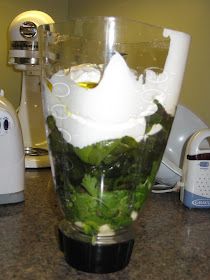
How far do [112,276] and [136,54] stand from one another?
29 cm

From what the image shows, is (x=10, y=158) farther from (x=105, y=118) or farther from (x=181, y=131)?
(x=181, y=131)

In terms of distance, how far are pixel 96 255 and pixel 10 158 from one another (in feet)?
1.05

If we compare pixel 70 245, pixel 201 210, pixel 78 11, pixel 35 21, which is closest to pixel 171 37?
pixel 70 245

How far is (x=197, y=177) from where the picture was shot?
0.80m

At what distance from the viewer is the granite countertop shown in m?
0.51

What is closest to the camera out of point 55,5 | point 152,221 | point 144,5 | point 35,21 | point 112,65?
point 112,65

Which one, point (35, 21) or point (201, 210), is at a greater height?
point (35, 21)

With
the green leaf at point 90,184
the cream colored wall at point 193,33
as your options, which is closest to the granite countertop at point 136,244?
the green leaf at point 90,184

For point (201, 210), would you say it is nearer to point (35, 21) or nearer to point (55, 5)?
point (35, 21)

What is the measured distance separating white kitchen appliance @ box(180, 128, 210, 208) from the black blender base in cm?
32

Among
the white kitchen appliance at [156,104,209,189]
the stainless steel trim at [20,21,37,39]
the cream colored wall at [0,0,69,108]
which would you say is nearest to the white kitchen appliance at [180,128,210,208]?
the white kitchen appliance at [156,104,209,189]

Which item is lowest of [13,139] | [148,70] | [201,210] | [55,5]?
[201,210]

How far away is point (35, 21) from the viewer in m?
1.12

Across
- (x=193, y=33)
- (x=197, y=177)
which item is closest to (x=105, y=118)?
(x=197, y=177)
